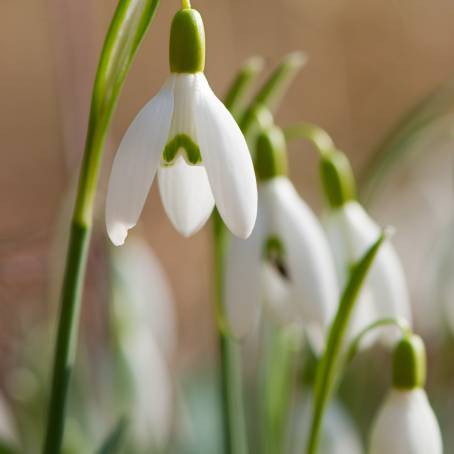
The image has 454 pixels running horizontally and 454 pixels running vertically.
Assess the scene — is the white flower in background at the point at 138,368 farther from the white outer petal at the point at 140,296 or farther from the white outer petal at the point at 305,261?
the white outer petal at the point at 305,261

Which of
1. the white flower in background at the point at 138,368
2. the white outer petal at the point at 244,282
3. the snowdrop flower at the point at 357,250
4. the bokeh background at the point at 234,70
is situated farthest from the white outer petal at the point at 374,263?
the bokeh background at the point at 234,70

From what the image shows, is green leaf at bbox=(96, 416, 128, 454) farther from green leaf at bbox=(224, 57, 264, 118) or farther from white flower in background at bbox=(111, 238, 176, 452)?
white flower in background at bbox=(111, 238, 176, 452)

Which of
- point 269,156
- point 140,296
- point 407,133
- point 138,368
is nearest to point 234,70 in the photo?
point 140,296

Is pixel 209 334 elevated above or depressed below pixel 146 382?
below

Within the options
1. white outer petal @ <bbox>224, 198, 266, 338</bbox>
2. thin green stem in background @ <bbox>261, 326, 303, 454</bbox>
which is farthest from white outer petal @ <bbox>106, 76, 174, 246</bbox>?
thin green stem in background @ <bbox>261, 326, 303, 454</bbox>

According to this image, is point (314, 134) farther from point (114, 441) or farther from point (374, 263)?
point (114, 441)

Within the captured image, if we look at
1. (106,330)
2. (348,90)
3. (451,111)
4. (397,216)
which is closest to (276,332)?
(451,111)

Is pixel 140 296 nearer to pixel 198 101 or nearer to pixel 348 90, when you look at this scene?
pixel 198 101
